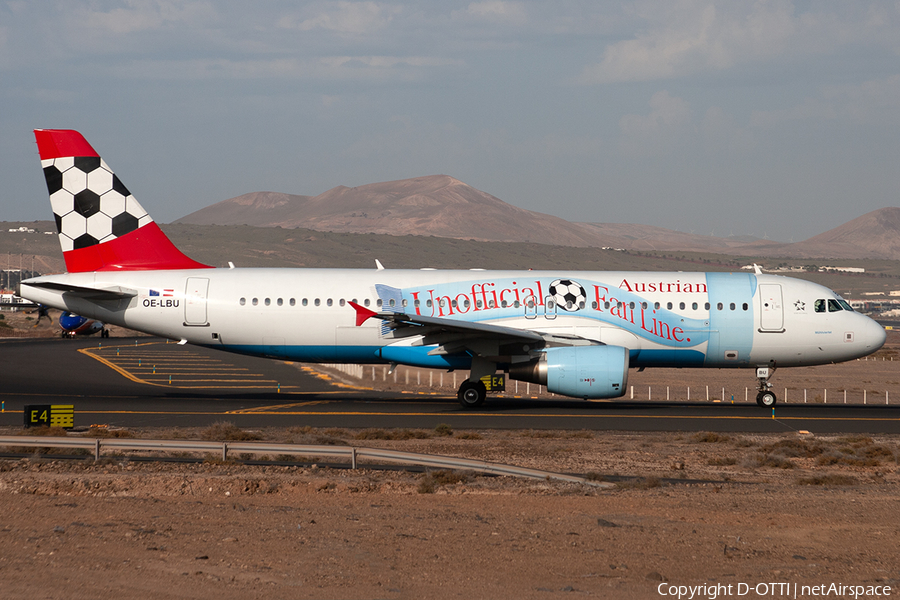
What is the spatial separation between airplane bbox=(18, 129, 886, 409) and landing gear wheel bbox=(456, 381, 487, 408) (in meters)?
0.03

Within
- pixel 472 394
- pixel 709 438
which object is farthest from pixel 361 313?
pixel 709 438

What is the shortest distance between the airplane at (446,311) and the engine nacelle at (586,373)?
126 cm

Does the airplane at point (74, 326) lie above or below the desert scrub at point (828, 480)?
above

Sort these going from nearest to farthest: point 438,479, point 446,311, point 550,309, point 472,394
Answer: point 438,479, point 472,394, point 550,309, point 446,311

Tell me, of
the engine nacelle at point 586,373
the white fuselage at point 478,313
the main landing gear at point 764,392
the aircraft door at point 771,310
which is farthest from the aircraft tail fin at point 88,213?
the main landing gear at point 764,392

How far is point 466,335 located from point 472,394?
2140 millimetres

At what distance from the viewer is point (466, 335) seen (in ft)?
83.8

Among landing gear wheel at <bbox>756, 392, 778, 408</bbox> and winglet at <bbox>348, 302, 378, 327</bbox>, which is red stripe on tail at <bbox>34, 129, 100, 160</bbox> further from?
landing gear wheel at <bbox>756, 392, 778, 408</bbox>

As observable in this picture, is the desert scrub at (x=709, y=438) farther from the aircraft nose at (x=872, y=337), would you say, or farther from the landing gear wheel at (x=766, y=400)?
the aircraft nose at (x=872, y=337)

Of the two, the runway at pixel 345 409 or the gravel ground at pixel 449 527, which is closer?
the gravel ground at pixel 449 527

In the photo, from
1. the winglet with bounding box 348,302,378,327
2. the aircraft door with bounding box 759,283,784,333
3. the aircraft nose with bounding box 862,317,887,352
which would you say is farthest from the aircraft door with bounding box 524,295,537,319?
the aircraft nose with bounding box 862,317,887,352

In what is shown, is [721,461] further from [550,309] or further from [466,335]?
[550,309]

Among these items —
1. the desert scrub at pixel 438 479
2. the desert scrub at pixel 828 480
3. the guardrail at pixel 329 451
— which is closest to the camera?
the desert scrub at pixel 438 479

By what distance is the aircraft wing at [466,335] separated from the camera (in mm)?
24578
